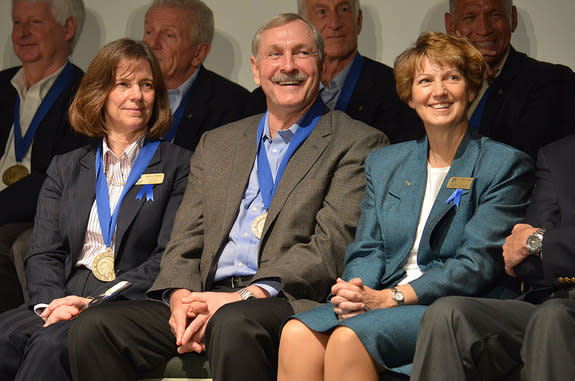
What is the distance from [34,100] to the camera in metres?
4.99

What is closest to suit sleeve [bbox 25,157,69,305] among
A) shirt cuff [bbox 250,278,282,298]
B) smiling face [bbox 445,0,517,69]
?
shirt cuff [bbox 250,278,282,298]

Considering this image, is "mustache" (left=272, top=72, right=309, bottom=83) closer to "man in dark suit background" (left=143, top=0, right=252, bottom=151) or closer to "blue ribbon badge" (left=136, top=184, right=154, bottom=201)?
"blue ribbon badge" (left=136, top=184, right=154, bottom=201)

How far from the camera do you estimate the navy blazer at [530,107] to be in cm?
394

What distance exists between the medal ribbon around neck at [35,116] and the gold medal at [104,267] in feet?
5.01

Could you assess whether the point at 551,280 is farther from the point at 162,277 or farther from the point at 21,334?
the point at 21,334

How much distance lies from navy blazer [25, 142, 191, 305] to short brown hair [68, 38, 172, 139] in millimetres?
106

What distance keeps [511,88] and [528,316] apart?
5.77 ft

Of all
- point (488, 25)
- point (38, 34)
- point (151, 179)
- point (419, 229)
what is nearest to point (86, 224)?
point (151, 179)

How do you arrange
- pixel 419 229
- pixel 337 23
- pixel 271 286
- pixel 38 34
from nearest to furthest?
pixel 419 229 < pixel 271 286 < pixel 337 23 < pixel 38 34

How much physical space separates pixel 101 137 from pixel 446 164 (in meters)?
1.64

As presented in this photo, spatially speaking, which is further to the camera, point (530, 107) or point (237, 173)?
point (530, 107)

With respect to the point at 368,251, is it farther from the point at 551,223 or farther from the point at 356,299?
the point at 551,223

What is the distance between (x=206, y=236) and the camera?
3.44 meters

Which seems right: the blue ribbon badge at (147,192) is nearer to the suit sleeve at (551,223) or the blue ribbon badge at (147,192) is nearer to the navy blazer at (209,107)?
the navy blazer at (209,107)
